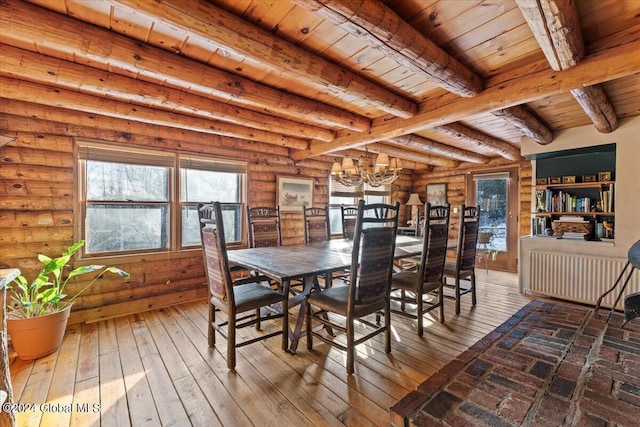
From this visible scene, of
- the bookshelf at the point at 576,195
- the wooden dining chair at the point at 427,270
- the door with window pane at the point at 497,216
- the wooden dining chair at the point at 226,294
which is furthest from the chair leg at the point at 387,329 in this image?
the door with window pane at the point at 497,216

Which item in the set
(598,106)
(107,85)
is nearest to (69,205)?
(107,85)

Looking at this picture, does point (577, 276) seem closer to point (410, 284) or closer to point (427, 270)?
point (427, 270)

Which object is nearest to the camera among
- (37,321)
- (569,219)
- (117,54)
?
(117,54)

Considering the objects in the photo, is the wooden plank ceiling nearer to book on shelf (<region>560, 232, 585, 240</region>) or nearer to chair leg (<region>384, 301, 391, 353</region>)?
book on shelf (<region>560, 232, 585, 240</region>)

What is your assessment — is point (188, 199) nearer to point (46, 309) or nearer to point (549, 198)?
point (46, 309)

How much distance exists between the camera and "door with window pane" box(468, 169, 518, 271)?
5.64m

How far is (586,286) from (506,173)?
2.75 meters

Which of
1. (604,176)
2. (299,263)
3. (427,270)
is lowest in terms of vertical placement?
(427,270)

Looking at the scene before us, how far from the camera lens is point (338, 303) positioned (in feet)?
7.30

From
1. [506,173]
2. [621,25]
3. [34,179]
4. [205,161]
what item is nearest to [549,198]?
[506,173]

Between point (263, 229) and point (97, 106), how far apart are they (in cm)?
210

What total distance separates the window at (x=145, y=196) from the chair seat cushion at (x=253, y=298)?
1.82m

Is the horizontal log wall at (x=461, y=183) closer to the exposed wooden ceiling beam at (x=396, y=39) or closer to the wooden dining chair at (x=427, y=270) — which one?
the wooden dining chair at (x=427, y=270)

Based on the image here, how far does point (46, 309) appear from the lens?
2531 millimetres
